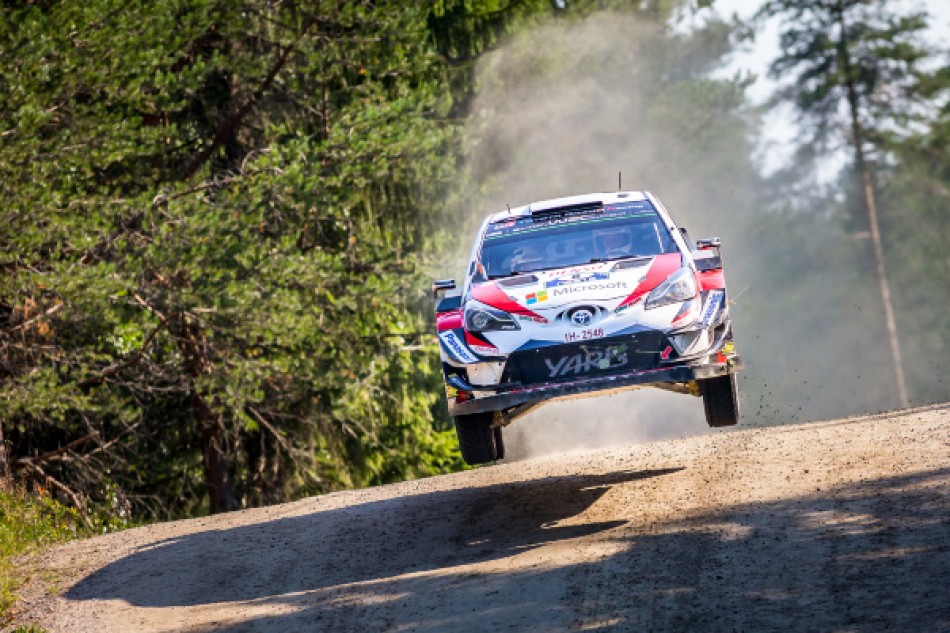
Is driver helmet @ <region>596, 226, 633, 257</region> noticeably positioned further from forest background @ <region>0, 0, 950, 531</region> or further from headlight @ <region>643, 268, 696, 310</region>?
forest background @ <region>0, 0, 950, 531</region>

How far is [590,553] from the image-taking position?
882 centimetres

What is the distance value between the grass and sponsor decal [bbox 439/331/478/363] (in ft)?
11.8

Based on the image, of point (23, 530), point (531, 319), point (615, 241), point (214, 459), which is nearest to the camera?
point (531, 319)

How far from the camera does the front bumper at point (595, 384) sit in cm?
934

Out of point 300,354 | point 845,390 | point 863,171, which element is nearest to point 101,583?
point 300,354

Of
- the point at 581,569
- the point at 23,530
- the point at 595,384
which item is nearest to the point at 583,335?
the point at 595,384

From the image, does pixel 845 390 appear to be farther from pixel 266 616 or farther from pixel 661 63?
pixel 266 616

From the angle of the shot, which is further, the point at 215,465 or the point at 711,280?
the point at 215,465

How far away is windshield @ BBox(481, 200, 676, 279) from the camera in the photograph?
1064 centimetres

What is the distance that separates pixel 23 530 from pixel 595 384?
7008 millimetres

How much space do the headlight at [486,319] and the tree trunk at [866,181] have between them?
132ft

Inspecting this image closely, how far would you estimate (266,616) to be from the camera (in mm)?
8508

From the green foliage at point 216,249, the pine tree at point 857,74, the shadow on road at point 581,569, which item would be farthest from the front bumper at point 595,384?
the pine tree at point 857,74

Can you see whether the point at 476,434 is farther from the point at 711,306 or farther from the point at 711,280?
the point at 711,280
